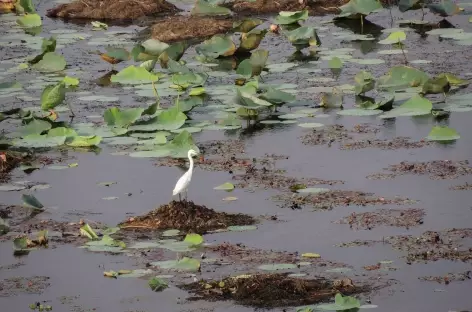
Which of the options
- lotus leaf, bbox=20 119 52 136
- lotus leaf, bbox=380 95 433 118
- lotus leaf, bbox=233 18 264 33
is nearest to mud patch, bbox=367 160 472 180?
lotus leaf, bbox=380 95 433 118

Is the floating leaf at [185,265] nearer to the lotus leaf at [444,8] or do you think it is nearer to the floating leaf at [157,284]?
the floating leaf at [157,284]

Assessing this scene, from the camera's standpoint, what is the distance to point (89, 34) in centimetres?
1542

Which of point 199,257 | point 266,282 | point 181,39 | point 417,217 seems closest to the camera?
Answer: point 266,282

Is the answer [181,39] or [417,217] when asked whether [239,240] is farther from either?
[181,39]

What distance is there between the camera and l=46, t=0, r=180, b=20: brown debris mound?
644 inches

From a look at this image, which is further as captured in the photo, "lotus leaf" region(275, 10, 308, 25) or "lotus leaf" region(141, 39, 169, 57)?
"lotus leaf" region(275, 10, 308, 25)

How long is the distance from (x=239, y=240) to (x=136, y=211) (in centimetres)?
105

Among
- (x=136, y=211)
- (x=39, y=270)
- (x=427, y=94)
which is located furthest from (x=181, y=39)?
(x=39, y=270)

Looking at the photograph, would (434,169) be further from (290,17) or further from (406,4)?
(406,4)

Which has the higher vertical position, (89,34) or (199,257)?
(199,257)

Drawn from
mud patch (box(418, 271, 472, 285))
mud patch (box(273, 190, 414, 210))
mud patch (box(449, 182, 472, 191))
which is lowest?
mud patch (box(273, 190, 414, 210))

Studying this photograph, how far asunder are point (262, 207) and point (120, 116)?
8.02 ft

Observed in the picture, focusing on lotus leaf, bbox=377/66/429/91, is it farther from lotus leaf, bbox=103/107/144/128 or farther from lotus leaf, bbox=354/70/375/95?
lotus leaf, bbox=103/107/144/128

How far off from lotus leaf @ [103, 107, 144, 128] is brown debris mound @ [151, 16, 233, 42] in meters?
3.86
